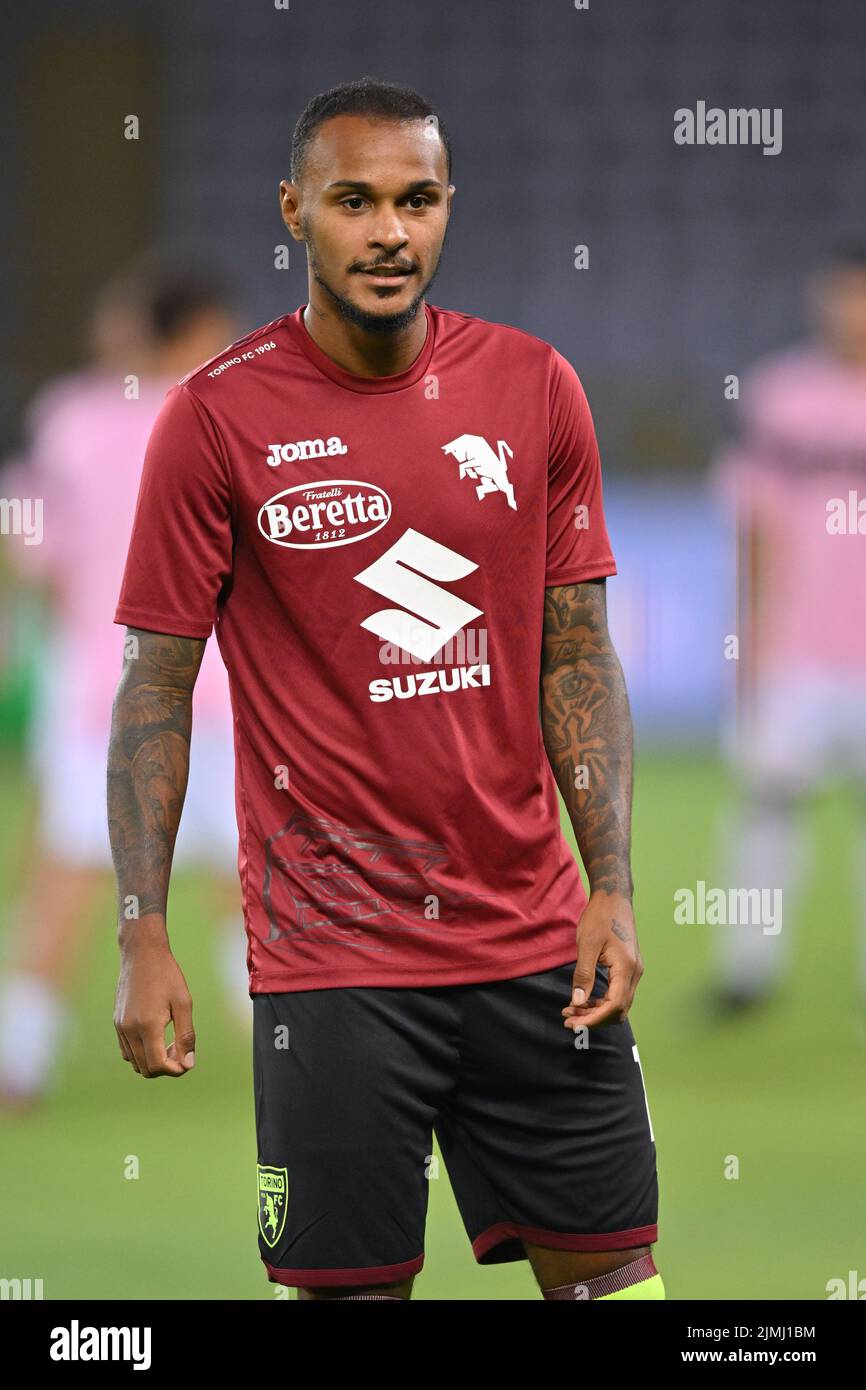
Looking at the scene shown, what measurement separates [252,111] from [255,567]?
1547cm

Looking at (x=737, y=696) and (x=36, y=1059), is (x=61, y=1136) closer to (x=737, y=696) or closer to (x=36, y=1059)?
(x=36, y=1059)

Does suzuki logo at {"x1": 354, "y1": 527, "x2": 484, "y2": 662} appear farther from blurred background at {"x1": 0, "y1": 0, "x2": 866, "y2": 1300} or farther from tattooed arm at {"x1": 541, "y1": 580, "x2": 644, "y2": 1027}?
blurred background at {"x1": 0, "y1": 0, "x2": 866, "y2": 1300}

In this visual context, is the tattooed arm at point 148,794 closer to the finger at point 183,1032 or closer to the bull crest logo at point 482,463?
the finger at point 183,1032

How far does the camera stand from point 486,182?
16953mm

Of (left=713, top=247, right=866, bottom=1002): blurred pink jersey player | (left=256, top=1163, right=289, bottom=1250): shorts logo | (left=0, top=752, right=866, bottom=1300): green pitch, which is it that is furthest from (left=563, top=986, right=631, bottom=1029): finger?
(left=713, top=247, right=866, bottom=1002): blurred pink jersey player

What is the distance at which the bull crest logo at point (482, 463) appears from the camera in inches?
101

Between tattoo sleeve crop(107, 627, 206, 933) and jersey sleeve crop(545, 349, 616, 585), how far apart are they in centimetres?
48

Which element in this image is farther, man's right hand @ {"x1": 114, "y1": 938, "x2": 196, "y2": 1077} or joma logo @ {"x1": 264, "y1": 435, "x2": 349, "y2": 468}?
joma logo @ {"x1": 264, "y1": 435, "x2": 349, "y2": 468}

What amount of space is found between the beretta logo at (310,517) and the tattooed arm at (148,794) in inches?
6.6

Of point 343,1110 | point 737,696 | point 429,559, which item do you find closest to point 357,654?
point 429,559

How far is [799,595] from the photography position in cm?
657

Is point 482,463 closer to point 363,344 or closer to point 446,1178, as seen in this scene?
point 363,344

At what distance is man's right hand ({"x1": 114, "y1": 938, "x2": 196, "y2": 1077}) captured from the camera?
2430mm

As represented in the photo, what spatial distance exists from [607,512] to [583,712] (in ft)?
38.9
